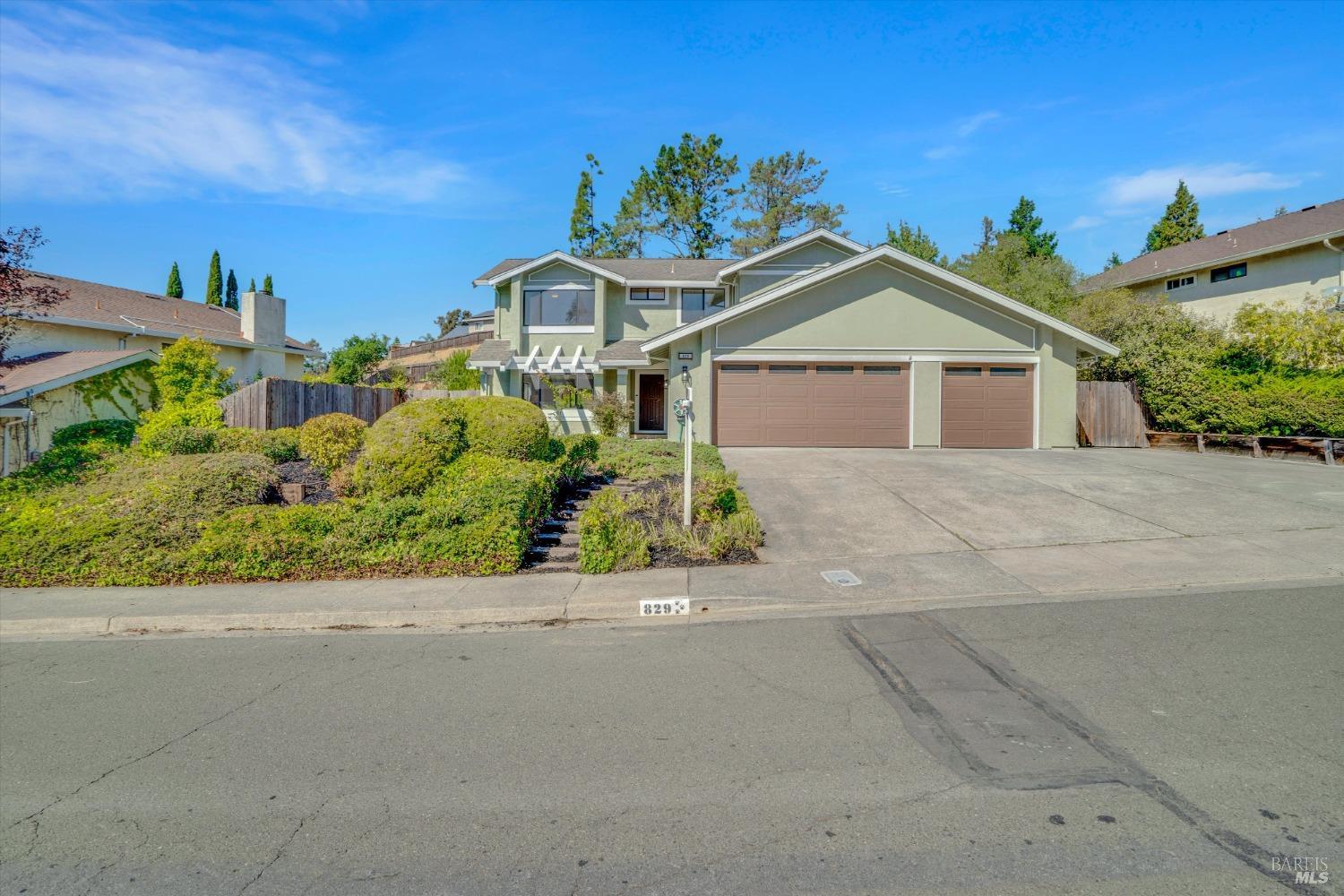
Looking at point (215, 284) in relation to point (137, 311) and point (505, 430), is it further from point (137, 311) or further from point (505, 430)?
point (505, 430)

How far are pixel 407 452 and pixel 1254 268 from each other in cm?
3045

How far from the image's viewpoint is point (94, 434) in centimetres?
1373

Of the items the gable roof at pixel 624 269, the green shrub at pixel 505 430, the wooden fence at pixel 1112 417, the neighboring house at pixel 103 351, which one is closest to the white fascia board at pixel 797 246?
the gable roof at pixel 624 269

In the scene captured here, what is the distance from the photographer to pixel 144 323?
2272 centimetres

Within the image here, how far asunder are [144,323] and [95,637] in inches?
773

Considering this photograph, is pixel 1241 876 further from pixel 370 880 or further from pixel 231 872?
pixel 231 872

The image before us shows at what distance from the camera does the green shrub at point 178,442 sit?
42.1 feet

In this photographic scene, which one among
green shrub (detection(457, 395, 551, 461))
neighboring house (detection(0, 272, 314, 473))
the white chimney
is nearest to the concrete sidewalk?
green shrub (detection(457, 395, 551, 461))

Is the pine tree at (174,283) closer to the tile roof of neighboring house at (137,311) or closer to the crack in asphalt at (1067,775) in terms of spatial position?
the tile roof of neighboring house at (137,311)

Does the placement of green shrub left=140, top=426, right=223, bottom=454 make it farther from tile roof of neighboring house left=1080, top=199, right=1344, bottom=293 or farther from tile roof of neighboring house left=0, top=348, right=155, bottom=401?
tile roof of neighboring house left=1080, top=199, right=1344, bottom=293

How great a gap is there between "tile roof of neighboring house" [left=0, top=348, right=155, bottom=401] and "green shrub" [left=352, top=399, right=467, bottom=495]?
25.4 ft

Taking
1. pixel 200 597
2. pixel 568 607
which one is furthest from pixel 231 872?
pixel 200 597

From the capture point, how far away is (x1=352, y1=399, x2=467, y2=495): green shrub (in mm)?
10828
